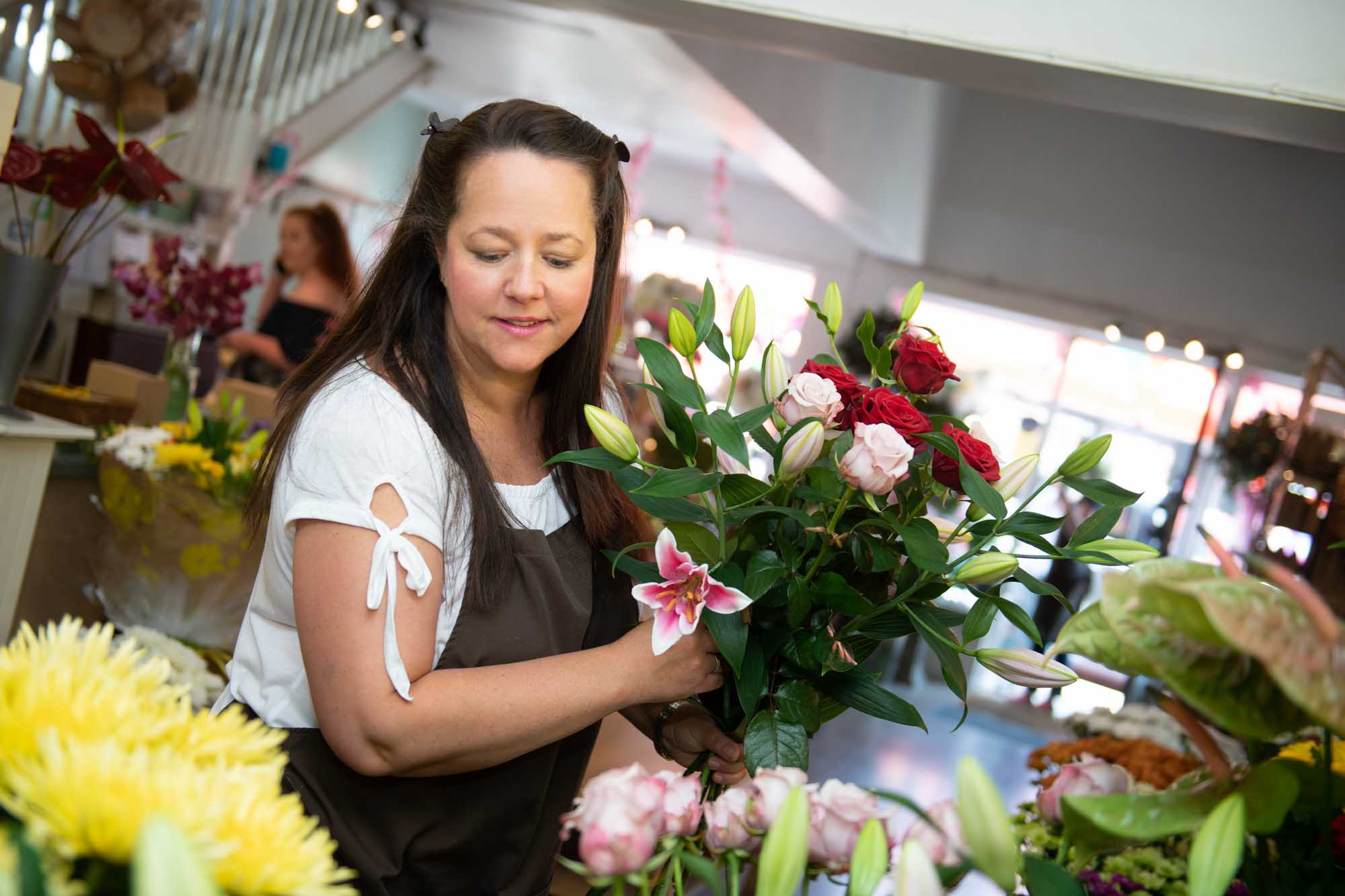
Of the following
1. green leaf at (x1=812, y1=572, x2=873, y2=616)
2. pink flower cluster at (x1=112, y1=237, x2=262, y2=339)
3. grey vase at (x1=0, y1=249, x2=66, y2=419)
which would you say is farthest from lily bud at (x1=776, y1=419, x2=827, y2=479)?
pink flower cluster at (x1=112, y1=237, x2=262, y2=339)

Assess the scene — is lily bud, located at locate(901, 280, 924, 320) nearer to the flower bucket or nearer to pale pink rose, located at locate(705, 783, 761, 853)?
pale pink rose, located at locate(705, 783, 761, 853)

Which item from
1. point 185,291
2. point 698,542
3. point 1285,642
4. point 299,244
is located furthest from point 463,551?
point 299,244

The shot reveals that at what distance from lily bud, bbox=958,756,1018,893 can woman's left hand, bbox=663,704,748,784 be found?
1.77ft

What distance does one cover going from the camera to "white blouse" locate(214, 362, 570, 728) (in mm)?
1028

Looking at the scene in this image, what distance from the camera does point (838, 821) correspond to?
69 centimetres

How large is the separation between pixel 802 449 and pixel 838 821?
326mm

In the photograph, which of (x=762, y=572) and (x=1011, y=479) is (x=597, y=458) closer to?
(x=762, y=572)

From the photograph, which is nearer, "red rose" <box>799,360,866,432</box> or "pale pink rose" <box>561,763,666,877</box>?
"pale pink rose" <box>561,763,666,877</box>

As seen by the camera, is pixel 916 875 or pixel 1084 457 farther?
pixel 1084 457

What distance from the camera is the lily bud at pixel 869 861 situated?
62 cm

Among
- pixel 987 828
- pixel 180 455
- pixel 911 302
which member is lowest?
pixel 180 455

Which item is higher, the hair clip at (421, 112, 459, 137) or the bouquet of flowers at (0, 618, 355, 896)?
the hair clip at (421, 112, 459, 137)

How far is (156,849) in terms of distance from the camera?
390 mm

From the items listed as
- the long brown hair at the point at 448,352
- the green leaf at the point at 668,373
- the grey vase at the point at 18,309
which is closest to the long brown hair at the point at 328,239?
the grey vase at the point at 18,309
